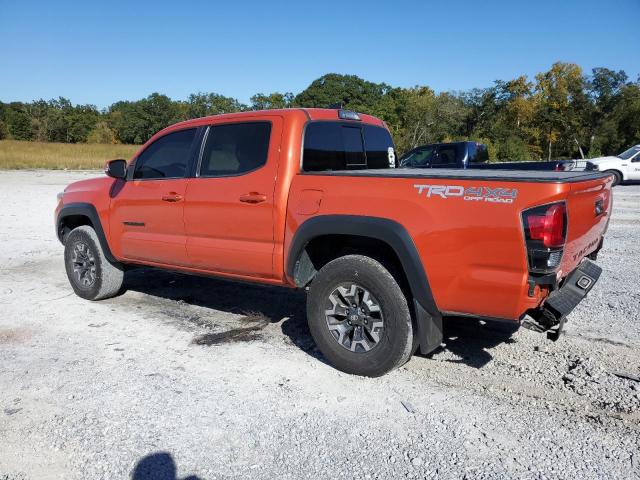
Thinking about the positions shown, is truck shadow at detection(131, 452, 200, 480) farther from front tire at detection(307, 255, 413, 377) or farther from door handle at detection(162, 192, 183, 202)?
door handle at detection(162, 192, 183, 202)

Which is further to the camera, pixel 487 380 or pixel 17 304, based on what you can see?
pixel 17 304

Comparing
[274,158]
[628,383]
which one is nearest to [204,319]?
[274,158]

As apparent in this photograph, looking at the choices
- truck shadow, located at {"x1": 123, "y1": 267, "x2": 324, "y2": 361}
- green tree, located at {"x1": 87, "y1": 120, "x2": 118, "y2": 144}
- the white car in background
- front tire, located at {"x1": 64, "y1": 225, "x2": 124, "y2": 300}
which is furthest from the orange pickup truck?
green tree, located at {"x1": 87, "y1": 120, "x2": 118, "y2": 144}

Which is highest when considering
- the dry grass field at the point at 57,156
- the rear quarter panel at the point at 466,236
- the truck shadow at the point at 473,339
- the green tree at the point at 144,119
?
the green tree at the point at 144,119

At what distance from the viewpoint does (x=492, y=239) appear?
3.01 m

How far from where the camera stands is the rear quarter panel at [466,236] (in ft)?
9.70

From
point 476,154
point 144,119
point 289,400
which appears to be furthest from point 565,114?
point 144,119

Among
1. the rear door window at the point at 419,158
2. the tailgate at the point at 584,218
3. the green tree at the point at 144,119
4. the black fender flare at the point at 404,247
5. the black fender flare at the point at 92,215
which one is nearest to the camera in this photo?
the tailgate at the point at 584,218

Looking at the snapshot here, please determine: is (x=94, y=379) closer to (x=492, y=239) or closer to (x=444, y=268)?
(x=444, y=268)

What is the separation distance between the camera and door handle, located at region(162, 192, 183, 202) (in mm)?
4699

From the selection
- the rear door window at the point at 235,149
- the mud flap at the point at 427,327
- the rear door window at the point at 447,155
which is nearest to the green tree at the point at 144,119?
the rear door window at the point at 447,155

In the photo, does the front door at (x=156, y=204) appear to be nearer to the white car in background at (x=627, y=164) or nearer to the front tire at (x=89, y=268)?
the front tire at (x=89, y=268)

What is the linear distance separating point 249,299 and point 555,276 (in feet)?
11.5

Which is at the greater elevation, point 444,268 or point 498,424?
point 444,268
